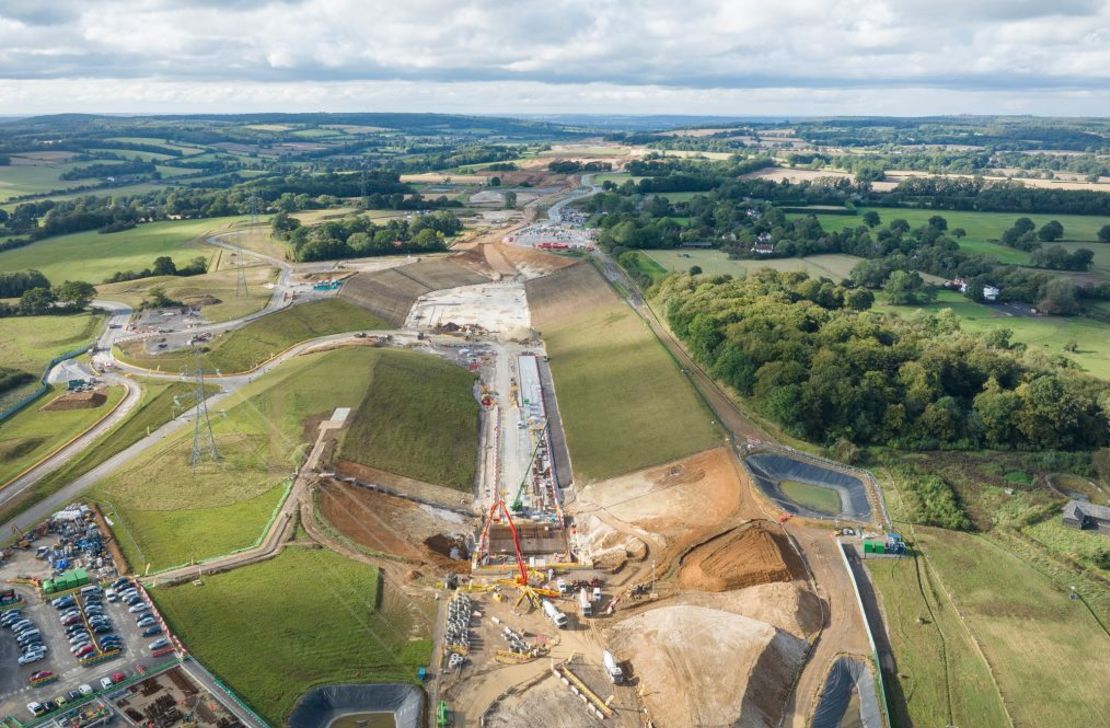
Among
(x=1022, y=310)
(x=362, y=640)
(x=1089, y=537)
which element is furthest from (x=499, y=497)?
(x=1022, y=310)

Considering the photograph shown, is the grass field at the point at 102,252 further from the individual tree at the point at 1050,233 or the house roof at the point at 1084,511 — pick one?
the individual tree at the point at 1050,233

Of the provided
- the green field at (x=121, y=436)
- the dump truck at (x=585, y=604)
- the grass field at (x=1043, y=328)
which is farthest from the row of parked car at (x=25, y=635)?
the grass field at (x=1043, y=328)

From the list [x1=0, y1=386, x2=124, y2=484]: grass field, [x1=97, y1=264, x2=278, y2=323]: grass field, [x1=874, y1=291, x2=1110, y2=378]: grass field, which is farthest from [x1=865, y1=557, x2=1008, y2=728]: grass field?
[x1=97, y1=264, x2=278, y2=323]: grass field

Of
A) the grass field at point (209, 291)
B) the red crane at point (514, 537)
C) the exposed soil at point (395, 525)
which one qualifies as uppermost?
the grass field at point (209, 291)

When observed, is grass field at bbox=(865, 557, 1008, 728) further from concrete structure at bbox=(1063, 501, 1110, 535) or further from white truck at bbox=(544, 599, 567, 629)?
white truck at bbox=(544, 599, 567, 629)

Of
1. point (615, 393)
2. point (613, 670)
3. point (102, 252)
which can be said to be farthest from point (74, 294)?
point (613, 670)

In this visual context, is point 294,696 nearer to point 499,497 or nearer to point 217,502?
point 217,502
